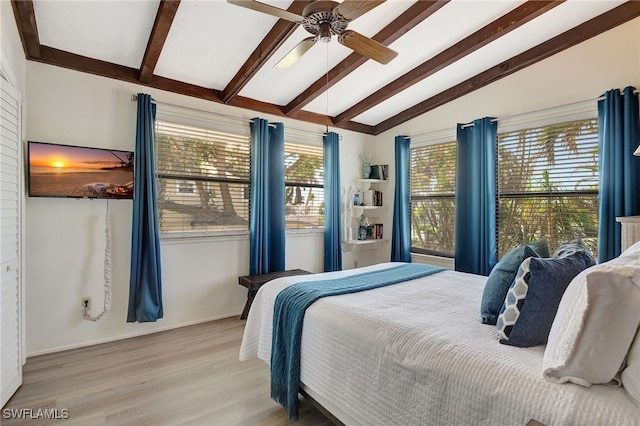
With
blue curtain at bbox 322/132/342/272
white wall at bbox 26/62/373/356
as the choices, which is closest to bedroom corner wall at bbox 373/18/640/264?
blue curtain at bbox 322/132/342/272

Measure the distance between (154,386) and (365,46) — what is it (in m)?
2.78

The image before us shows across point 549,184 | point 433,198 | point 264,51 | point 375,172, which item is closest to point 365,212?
point 375,172

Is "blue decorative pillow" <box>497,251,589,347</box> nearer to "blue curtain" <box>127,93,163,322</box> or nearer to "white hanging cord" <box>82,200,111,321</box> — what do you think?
"blue curtain" <box>127,93,163,322</box>

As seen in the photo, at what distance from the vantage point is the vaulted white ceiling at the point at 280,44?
2488 mm

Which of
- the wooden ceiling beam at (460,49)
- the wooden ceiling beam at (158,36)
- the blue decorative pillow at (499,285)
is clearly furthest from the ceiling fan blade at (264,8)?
the wooden ceiling beam at (460,49)

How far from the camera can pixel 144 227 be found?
312cm

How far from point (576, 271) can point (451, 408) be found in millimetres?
784

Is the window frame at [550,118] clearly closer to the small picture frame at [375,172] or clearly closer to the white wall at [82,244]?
the small picture frame at [375,172]

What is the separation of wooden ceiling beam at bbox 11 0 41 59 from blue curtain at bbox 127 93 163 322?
0.78 meters

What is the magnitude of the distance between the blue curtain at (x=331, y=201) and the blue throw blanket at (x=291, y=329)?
2.22m

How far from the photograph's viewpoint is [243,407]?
207 centimetres

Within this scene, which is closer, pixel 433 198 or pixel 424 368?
pixel 424 368

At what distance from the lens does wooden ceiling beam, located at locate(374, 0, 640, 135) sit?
279 cm

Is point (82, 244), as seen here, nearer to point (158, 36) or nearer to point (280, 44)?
point (158, 36)
